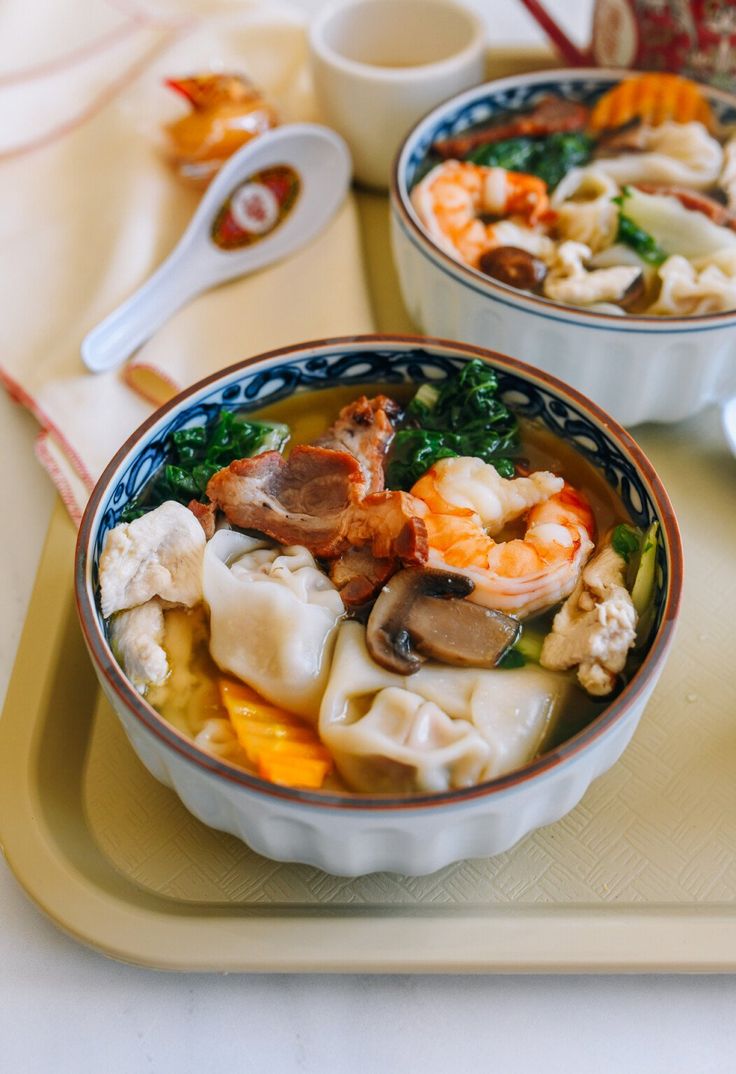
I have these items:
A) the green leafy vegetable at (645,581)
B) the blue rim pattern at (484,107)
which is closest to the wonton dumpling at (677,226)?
the blue rim pattern at (484,107)

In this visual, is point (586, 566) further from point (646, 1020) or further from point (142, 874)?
point (142, 874)

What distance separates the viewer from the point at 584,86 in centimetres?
236

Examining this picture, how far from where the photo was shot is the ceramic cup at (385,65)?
2.30 meters

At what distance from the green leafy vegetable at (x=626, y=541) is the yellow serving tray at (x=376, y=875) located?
A: 27 centimetres

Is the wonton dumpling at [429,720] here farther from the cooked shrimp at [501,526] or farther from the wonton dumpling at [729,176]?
the wonton dumpling at [729,176]

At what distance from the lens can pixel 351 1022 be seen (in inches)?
52.2

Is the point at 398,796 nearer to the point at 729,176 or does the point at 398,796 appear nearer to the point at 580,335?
the point at 580,335

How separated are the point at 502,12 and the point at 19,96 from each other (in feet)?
5.14

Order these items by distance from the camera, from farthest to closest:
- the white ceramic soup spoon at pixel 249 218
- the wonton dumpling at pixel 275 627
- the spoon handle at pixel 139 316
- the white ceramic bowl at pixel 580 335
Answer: the white ceramic soup spoon at pixel 249 218 → the spoon handle at pixel 139 316 → the white ceramic bowl at pixel 580 335 → the wonton dumpling at pixel 275 627

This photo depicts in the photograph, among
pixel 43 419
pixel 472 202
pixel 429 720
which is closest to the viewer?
pixel 429 720

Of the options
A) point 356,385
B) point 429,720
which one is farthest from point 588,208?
point 429,720

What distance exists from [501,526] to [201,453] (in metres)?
0.49

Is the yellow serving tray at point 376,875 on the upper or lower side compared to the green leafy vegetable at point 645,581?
lower

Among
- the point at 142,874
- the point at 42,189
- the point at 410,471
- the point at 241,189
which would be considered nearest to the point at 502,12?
the point at 241,189
